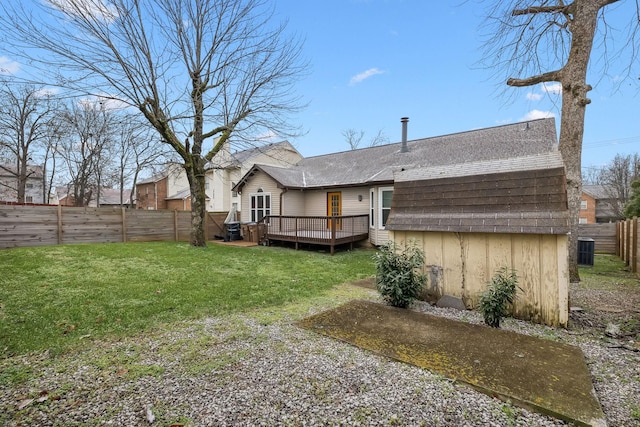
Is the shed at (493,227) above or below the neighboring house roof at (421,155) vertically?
below

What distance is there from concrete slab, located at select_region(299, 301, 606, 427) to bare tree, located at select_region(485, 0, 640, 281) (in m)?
4.79

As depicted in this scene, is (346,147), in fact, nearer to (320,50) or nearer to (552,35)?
(320,50)

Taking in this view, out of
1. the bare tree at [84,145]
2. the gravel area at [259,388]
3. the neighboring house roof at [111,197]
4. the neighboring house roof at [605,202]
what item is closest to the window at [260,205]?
the gravel area at [259,388]

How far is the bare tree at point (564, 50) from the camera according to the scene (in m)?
6.66

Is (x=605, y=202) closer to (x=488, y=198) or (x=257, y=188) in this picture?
(x=257, y=188)

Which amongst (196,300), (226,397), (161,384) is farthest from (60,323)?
(226,397)

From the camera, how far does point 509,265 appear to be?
4543mm

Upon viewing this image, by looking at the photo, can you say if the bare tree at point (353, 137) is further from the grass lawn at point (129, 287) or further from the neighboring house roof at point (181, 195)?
the grass lawn at point (129, 287)

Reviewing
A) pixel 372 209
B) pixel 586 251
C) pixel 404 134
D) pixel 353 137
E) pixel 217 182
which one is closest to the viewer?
pixel 586 251

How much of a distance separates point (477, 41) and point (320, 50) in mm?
6278

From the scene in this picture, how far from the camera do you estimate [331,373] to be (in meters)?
2.94

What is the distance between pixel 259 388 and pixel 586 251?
10934mm

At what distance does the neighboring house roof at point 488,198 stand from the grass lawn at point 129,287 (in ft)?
8.79

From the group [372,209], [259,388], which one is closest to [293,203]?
[372,209]
